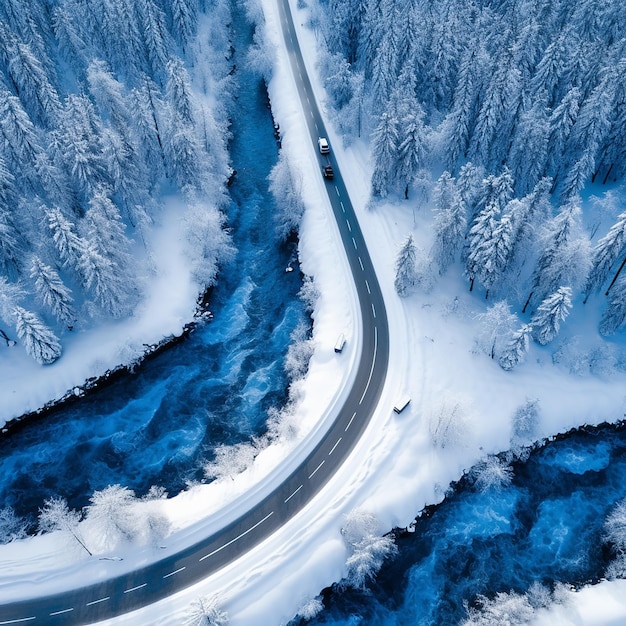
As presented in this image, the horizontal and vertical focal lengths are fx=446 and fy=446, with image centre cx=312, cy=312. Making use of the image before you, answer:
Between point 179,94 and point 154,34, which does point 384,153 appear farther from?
point 154,34

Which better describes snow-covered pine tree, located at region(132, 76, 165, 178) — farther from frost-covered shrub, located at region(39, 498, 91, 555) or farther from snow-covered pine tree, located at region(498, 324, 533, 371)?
snow-covered pine tree, located at region(498, 324, 533, 371)

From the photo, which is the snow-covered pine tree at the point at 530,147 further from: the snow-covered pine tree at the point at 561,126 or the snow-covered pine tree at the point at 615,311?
the snow-covered pine tree at the point at 615,311

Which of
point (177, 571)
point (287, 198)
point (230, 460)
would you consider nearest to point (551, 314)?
point (230, 460)

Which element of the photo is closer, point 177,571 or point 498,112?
point 177,571

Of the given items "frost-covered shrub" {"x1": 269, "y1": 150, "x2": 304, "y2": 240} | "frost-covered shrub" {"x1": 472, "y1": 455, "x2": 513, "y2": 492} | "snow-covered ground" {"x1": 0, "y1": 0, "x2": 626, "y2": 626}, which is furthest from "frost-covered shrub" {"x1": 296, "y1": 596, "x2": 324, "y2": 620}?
"frost-covered shrub" {"x1": 269, "y1": 150, "x2": 304, "y2": 240}

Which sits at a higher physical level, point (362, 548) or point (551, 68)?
point (551, 68)

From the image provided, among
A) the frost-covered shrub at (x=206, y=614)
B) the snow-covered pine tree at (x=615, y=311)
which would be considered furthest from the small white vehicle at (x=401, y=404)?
the snow-covered pine tree at (x=615, y=311)
